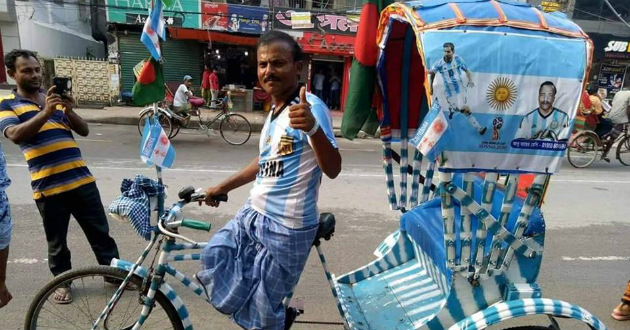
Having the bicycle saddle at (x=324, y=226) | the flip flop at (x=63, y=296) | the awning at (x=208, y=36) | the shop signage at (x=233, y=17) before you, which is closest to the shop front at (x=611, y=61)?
the shop signage at (x=233, y=17)

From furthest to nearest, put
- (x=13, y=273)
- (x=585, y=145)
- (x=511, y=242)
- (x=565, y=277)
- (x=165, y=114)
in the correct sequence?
1. (x=165, y=114)
2. (x=585, y=145)
3. (x=565, y=277)
4. (x=13, y=273)
5. (x=511, y=242)

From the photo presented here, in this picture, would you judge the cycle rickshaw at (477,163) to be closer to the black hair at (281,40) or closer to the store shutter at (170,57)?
the black hair at (281,40)

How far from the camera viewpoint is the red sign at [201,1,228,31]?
13688mm

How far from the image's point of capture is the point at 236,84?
15.4 metres

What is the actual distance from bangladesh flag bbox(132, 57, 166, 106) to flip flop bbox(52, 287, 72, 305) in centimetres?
119

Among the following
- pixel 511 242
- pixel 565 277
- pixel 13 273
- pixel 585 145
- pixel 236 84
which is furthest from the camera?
pixel 236 84

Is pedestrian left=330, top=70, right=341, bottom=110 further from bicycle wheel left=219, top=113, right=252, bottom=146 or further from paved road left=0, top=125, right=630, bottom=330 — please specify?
paved road left=0, top=125, right=630, bottom=330

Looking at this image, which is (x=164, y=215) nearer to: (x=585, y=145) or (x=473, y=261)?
(x=473, y=261)

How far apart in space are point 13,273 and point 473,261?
3.27 meters

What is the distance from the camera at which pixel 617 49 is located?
16219 millimetres

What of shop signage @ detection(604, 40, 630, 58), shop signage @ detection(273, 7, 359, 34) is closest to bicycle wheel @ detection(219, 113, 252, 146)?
shop signage @ detection(273, 7, 359, 34)

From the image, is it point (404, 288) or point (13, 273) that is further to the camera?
point (13, 273)

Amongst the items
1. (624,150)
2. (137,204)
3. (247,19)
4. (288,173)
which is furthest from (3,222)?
(247,19)

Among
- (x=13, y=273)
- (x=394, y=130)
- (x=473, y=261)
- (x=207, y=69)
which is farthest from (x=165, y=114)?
(x=473, y=261)
